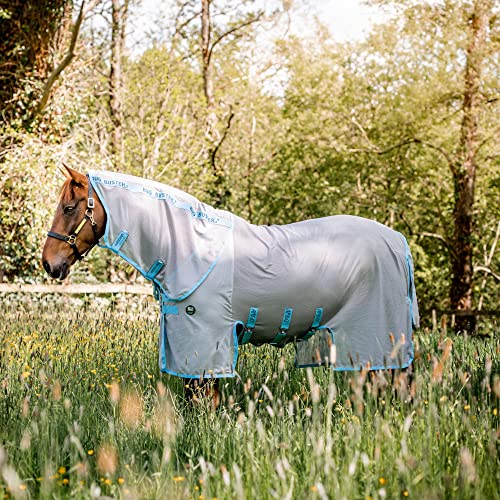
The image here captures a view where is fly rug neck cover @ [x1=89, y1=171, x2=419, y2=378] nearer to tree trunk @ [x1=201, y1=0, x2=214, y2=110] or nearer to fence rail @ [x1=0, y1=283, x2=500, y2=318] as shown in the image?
fence rail @ [x1=0, y1=283, x2=500, y2=318]

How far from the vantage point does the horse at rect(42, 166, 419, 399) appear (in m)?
3.59

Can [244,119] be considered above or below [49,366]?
above

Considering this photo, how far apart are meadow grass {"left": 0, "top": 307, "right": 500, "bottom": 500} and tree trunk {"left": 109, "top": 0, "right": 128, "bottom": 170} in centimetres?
779

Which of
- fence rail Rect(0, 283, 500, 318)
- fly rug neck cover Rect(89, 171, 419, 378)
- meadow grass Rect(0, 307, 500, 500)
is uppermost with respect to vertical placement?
fly rug neck cover Rect(89, 171, 419, 378)

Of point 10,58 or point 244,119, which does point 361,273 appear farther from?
point 244,119

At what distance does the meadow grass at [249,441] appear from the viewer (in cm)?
223

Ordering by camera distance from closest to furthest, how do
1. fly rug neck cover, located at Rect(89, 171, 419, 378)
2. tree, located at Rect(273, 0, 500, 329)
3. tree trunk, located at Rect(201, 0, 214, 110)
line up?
fly rug neck cover, located at Rect(89, 171, 419, 378) < tree, located at Rect(273, 0, 500, 329) < tree trunk, located at Rect(201, 0, 214, 110)

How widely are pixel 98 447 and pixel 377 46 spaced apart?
11.4 m

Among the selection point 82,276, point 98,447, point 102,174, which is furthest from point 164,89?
point 98,447

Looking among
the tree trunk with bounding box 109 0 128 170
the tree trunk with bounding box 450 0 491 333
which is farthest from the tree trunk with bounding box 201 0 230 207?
the tree trunk with bounding box 450 0 491 333

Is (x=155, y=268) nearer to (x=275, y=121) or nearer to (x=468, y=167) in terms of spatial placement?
(x=468, y=167)

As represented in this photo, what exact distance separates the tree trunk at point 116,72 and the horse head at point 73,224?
7917 mm

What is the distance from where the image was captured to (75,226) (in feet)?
12.1

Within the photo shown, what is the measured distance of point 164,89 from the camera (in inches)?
489
